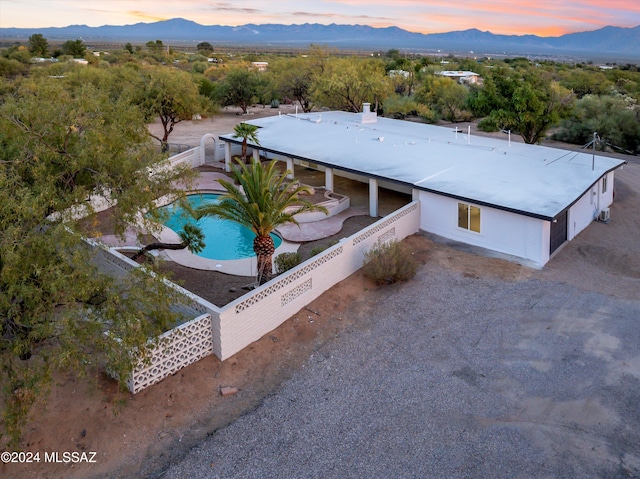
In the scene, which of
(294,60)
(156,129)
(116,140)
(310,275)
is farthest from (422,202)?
(294,60)

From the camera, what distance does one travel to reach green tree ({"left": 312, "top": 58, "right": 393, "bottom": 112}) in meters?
40.4

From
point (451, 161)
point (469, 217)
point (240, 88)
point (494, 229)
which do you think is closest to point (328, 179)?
point (451, 161)

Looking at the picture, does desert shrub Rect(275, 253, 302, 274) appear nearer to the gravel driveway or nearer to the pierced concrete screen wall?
the gravel driveway

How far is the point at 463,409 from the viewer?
10.5 m

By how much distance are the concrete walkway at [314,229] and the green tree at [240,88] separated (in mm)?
33582

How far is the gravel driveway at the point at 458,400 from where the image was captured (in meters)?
9.12

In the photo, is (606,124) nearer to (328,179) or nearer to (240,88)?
(328,179)

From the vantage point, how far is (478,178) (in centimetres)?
2014

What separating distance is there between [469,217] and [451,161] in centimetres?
467

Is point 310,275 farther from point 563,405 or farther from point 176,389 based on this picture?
point 563,405

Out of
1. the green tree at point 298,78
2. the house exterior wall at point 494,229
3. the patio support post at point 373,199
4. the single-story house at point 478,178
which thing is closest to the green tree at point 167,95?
the single-story house at point 478,178

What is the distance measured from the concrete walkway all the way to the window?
449 cm

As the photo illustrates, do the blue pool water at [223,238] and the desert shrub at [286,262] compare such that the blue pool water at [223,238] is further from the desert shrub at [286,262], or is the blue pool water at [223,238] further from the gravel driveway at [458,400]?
the gravel driveway at [458,400]

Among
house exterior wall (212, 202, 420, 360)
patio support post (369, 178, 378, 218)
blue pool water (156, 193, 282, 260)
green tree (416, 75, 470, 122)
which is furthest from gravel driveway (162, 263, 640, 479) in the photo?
green tree (416, 75, 470, 122)
